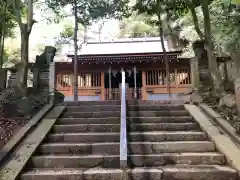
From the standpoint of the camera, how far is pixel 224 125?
216 inches

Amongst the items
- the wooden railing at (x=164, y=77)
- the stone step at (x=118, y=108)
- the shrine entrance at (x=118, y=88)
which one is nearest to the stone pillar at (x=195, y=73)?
the stone step at (x=118, y=108)

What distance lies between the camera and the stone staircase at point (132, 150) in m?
4.08

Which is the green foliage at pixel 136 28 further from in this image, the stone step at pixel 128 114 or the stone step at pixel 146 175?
the stone step at pixel 146 175

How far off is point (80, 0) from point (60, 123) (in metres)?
9.62

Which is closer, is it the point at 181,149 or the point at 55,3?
the point at 181,149

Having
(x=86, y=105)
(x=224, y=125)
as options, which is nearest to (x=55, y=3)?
(x=86, y=105)

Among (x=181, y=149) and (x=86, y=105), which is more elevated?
(x=86, y=105)

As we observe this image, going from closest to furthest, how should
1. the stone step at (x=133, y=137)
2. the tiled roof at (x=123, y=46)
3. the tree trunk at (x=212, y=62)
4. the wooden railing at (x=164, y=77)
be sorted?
the stone step at (x=133, y=137), the tree trunk at (x=212, y=62), the wooden railing at (x=164, y=77), the tiled roof at (x=123, y=46)

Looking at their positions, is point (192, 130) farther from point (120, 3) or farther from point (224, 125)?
point (120, 3)

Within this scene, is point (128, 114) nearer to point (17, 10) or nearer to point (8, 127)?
point (8, 127)

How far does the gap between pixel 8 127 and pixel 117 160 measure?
2.42m

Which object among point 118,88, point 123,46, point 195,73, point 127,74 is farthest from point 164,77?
point 195,73

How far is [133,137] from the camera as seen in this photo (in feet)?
17.4

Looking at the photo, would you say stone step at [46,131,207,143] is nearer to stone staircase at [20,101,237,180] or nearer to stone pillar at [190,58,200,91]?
stone staircase at [20,101,237,180]
